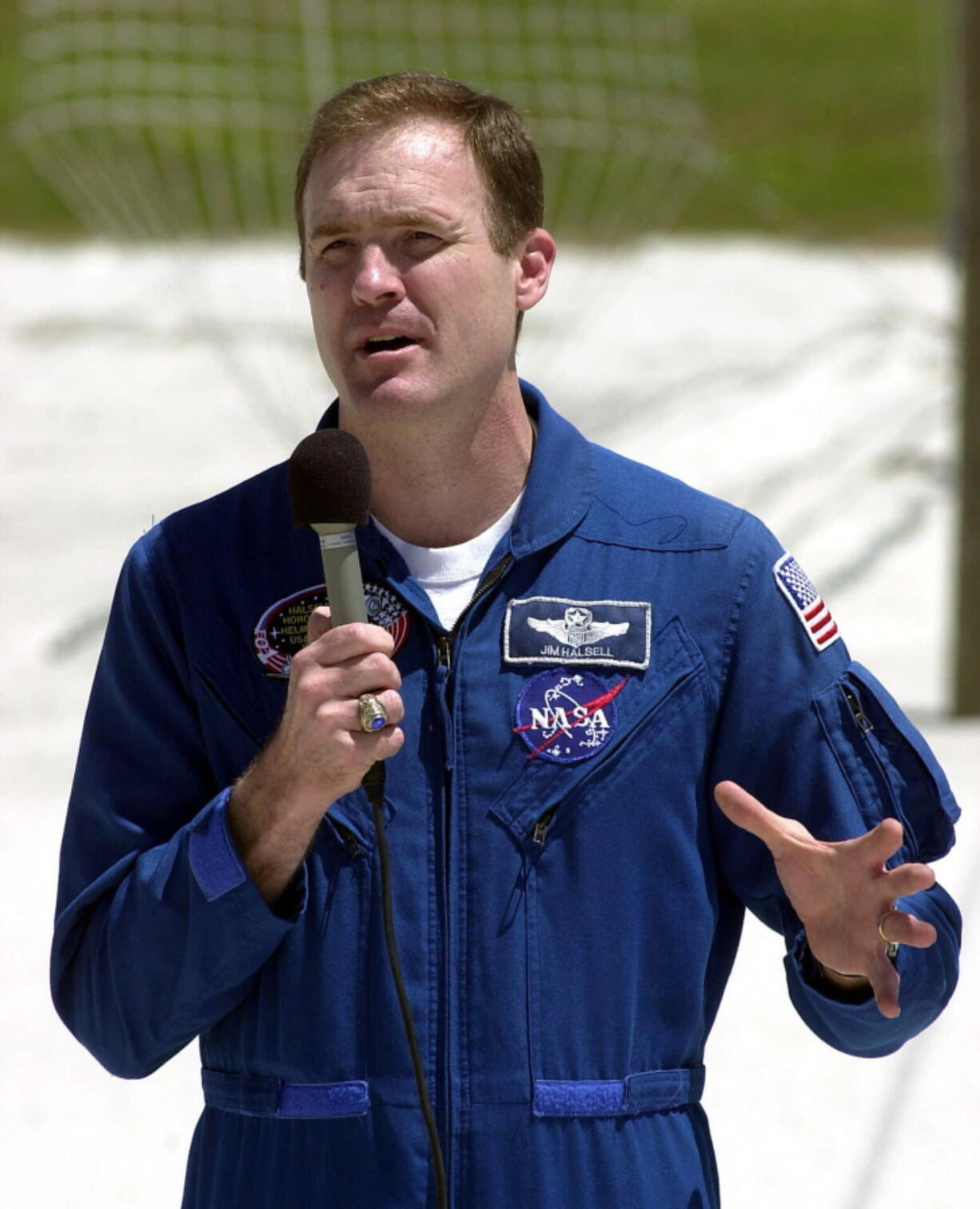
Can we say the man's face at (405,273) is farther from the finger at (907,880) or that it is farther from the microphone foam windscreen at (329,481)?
the finger at (907,880)

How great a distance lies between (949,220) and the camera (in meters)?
6.78

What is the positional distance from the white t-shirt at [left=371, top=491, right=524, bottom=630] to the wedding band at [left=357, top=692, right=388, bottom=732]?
1.06 ft

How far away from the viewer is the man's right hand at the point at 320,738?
1682 millimetres

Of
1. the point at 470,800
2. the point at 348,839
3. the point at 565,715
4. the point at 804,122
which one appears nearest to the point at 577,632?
the point at 565,715

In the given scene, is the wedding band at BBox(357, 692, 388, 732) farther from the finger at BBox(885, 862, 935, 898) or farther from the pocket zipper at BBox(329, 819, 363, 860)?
the finger at BBox(885, 862, 935, 898)

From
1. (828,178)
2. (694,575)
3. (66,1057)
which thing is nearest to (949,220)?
(66,1057)

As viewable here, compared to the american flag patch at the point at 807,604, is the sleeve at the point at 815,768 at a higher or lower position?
lower

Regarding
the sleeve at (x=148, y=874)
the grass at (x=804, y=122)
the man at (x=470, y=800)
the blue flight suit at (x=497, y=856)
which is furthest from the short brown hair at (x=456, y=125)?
the grass at (x=804, y=122)

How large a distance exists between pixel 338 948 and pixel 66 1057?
8.34 ft

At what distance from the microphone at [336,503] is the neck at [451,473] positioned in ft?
0.62

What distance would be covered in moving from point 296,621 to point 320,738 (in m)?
0.31

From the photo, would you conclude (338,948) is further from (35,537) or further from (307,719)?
(35,537)

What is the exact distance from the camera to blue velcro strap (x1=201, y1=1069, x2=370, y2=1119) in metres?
1.87

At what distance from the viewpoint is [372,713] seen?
1.68 meters
